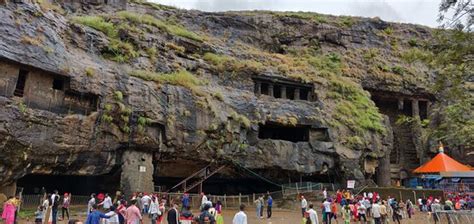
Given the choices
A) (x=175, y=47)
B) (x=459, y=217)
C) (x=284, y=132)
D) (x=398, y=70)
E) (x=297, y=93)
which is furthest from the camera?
(x=398, y=70)

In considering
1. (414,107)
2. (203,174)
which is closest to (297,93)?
(203,174)

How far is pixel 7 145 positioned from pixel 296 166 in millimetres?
17010

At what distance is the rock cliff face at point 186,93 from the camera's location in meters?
19.5

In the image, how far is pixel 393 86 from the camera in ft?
123

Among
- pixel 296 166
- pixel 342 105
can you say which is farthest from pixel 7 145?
pixel 342 105

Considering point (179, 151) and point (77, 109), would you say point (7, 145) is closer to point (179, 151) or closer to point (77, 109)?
point (77, 109)

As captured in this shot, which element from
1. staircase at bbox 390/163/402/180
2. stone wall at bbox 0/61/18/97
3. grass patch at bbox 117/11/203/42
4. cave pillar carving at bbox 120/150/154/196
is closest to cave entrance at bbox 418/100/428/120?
staircase at bbox 390/163/402/180

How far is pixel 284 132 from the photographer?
1218 inches

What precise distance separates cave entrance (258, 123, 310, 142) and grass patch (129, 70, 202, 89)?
249 inches

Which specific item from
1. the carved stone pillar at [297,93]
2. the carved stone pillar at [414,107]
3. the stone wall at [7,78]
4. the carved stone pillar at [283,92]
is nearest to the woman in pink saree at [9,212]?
the stone wall at [7,78]

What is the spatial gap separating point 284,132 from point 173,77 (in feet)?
33.9

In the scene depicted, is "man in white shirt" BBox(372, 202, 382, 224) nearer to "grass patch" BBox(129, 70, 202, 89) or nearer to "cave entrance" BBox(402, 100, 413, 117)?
"grass patch" BBox(129, 70, 202, 89)

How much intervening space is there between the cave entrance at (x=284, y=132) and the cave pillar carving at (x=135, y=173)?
944 cm

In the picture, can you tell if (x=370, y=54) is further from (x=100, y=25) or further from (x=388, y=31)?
(x=100, y=25)
